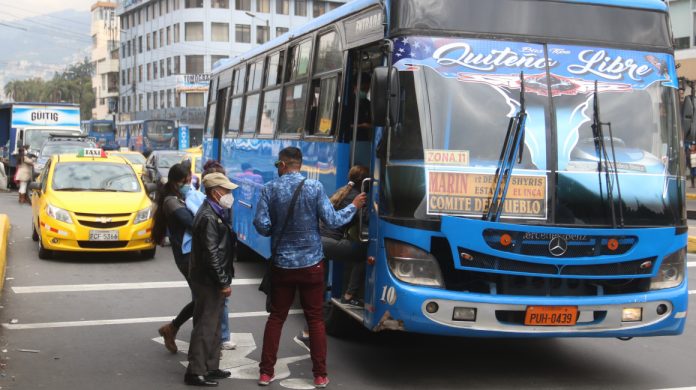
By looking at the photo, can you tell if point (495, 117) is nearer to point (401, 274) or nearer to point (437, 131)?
point (437, 131)

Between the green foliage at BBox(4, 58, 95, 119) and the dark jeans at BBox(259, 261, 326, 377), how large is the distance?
12381 centimetres

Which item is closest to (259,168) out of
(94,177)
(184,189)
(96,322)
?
(96,322)

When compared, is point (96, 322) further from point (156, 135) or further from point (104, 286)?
point (156, 135)

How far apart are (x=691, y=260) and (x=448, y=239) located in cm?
999

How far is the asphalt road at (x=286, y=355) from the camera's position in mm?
7230

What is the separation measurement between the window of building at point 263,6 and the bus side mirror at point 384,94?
80.4m

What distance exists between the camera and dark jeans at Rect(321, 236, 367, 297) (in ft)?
24.4

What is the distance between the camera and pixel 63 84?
449 ft

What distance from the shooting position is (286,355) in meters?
8.00

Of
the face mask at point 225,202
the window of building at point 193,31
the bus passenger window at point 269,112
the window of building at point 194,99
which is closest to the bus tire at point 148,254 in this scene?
the bus passenger window at point 269,112

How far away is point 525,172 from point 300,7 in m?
82.9

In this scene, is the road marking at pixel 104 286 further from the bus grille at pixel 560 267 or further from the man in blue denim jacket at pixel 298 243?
the bus grille at pixel 560 267

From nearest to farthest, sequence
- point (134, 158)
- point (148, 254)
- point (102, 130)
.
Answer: point (148, 254), point (134, 158), point (102, 130)

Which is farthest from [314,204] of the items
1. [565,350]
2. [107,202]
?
[107,202]
